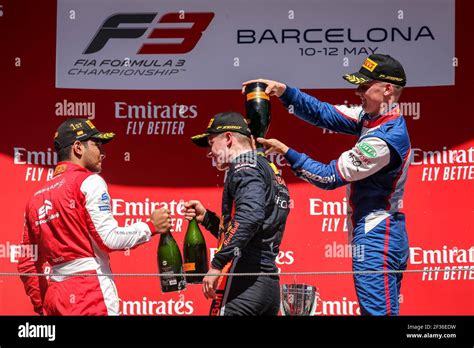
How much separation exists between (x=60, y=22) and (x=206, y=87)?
1.10 m

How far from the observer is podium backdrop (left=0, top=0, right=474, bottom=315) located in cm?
757

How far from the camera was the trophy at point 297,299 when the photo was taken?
20.2ft

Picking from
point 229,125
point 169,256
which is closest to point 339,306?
point 169,256

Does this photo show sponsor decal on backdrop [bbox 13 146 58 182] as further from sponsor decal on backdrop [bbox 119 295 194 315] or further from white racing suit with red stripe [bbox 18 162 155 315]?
white racing suit with red stripe [bbox 18 162 155 315]

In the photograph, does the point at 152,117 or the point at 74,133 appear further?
the point at 152,117

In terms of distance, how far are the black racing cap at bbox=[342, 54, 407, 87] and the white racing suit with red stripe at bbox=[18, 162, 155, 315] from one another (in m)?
1.41

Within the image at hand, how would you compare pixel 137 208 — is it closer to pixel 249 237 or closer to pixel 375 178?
pixel 249 237

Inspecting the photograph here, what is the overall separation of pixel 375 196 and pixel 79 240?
1522 mm

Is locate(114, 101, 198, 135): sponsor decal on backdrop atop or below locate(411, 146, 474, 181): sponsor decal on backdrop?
atop

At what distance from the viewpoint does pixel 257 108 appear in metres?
6.24

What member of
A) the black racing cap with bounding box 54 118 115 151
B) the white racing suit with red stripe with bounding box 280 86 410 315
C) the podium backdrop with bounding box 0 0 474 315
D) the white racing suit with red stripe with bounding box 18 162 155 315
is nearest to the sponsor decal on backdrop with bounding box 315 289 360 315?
the podium backdrop with bounding box 0 0 474 315

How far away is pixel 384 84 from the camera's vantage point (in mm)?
5887

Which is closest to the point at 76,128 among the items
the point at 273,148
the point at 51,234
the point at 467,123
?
the point at 51,234
